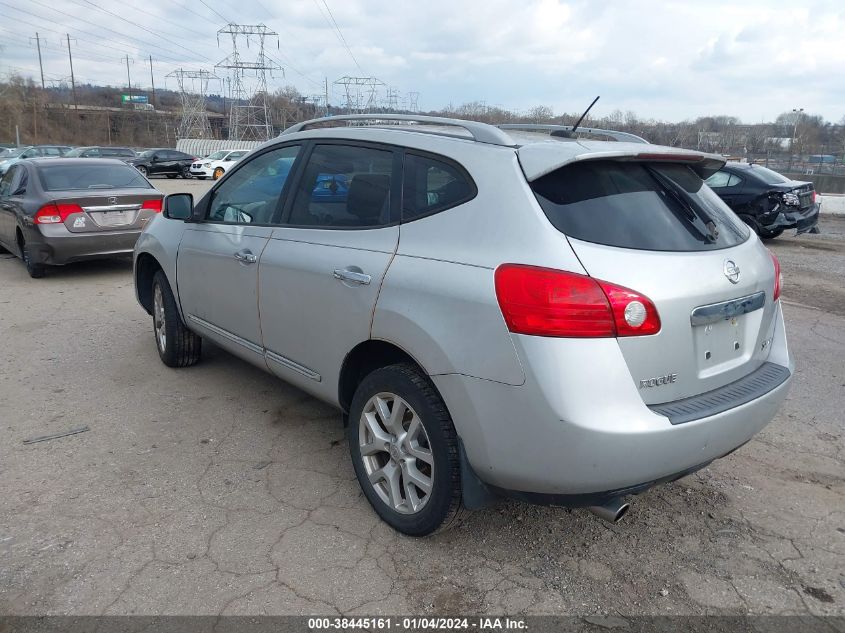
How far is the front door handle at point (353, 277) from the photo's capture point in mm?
2949

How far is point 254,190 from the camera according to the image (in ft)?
13.5

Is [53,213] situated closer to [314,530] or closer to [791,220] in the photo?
[314,530]

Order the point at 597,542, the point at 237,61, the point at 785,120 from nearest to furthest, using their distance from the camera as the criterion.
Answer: the point at 597,542, the point at 785,120, the point at 237,61

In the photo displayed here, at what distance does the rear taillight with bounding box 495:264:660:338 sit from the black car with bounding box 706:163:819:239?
34.6 ft

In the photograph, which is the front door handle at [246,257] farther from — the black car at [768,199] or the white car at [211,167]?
the white car at [211,167]

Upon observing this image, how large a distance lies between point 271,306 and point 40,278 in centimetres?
677

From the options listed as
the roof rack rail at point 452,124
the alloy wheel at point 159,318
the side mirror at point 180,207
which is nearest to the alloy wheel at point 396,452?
the roof rack rail at point 452,124

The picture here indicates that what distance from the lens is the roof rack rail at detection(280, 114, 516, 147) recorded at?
2.78 meters

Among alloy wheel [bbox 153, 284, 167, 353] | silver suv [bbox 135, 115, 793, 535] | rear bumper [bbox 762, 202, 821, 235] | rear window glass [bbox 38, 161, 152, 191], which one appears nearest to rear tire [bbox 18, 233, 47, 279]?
rear window glass [bbox 38, 161, 152, 191]

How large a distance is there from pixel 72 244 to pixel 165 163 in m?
31.6

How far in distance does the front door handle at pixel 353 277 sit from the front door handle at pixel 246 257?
0.85 meters

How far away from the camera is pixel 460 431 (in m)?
2.57

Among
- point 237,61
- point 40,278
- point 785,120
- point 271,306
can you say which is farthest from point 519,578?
point 237,61

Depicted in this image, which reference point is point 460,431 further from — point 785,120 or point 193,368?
point 785,120
